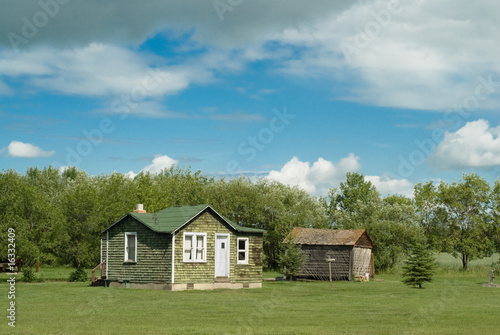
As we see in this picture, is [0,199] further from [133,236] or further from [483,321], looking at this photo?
[483,321]

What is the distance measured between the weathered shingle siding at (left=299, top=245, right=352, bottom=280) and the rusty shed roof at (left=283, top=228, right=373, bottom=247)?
40cm

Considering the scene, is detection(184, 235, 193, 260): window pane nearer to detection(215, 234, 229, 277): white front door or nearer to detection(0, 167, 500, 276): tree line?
detection(215, 234, 229, 277): white front door

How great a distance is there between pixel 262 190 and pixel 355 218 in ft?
35.4

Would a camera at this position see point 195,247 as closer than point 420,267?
Yes

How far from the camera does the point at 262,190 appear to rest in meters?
68.8

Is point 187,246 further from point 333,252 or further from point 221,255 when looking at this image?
point 333,252

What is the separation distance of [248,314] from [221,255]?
1534 cm

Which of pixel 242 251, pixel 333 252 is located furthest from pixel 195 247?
pixel 333 252

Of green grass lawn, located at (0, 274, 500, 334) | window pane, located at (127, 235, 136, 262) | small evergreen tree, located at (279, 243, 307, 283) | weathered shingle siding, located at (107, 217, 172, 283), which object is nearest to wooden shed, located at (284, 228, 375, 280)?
small evergreen tree, located at (279, 243, 307, 283)

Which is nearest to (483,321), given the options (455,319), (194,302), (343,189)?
(455,319)

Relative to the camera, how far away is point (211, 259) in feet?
115

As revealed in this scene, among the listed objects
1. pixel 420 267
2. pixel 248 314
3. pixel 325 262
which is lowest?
pixel 248 314

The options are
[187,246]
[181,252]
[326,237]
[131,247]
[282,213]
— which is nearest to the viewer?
[181,252]

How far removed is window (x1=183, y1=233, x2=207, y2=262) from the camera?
112 ft
